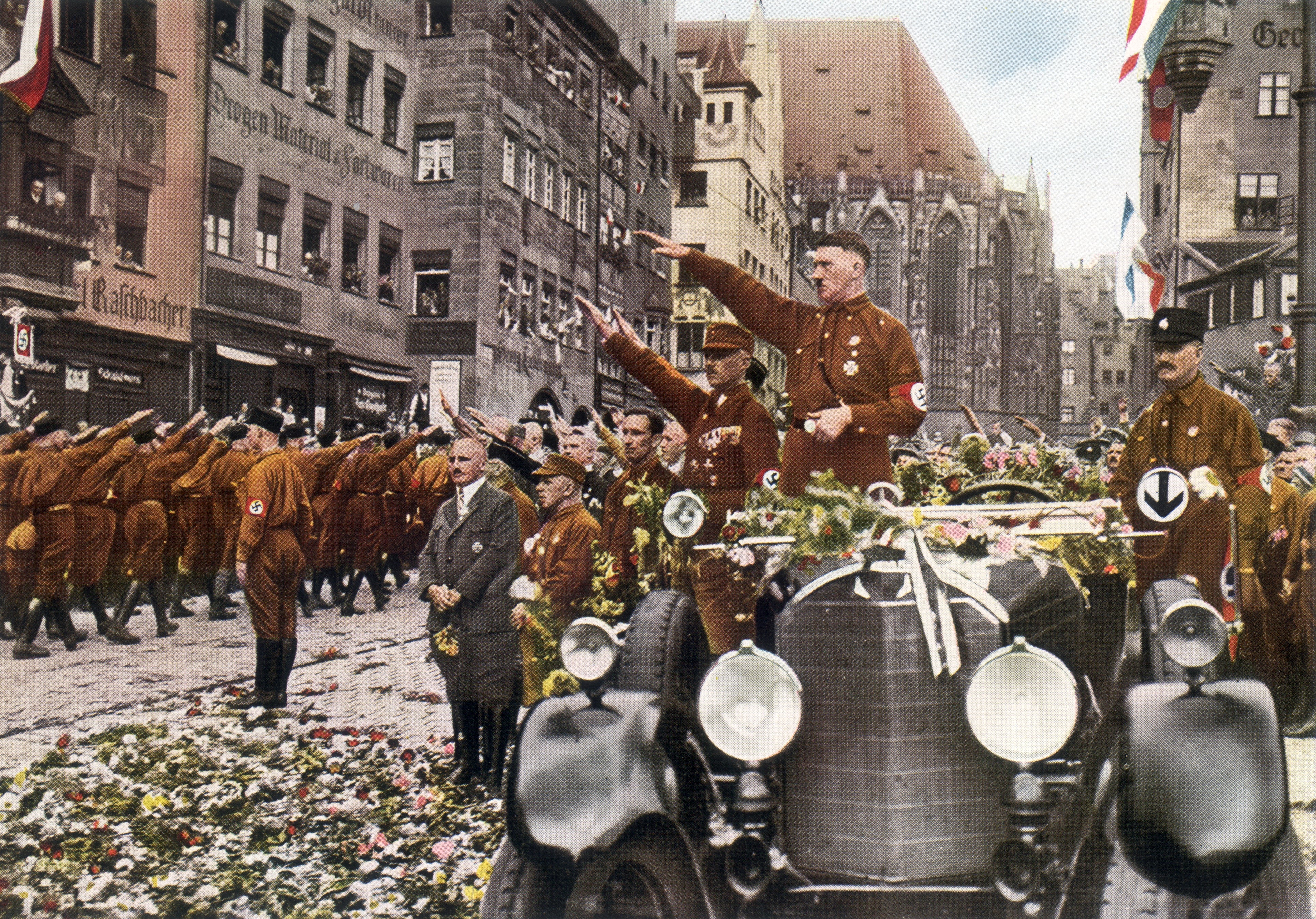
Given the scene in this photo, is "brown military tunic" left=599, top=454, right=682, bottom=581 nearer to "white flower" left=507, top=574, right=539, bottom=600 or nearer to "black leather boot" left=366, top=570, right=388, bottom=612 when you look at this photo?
"white flower" left=507, top=574, right=539, bottom=600

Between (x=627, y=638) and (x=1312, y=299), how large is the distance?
12.1 ft

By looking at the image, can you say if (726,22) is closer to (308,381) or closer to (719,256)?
(719,256)

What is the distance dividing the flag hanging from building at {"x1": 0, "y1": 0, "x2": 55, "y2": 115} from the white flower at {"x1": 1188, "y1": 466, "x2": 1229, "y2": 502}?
5.98 metres

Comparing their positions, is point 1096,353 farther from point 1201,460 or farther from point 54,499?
point 54,499

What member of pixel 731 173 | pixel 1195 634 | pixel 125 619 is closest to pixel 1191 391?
pixel 1195 634

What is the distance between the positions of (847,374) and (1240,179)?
8.81ft

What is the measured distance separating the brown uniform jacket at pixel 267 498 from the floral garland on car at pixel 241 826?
1.27 m

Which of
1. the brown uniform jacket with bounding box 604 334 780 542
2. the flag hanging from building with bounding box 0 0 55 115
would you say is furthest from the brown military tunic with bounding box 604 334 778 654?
the flag hanging from building with bounding box 0 0 55 115

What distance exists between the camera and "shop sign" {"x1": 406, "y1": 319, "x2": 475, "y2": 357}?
723cm

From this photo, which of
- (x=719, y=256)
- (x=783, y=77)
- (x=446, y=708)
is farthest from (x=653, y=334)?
(x=446, y=708)

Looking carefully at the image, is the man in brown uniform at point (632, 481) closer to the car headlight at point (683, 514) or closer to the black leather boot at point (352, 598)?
the car headlight at point (683, 514)

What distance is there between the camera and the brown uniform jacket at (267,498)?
24.7ft

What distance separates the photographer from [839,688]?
3395 mm

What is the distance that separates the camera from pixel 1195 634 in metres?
3.40
